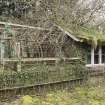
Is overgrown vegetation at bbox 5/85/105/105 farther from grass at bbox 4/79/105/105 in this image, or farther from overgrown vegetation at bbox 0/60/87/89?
overgrown vegetation at bbox 0/60/87/89

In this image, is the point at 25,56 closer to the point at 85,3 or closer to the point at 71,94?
the point at 71,94

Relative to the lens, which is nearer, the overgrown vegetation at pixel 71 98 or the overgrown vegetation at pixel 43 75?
the overgrown vegetation at pixel 71 98

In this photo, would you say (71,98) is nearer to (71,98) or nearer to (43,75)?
(71,98)

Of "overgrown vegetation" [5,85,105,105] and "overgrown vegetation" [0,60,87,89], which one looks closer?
"overgrown vegetation" [5,85,105,105]

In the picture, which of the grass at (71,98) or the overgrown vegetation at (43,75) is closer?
the grass at (71,98)

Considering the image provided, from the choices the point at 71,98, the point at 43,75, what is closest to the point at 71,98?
the point at 71,98

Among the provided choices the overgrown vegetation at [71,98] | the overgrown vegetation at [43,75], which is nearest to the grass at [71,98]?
the overgrown vegetation at [71,98]

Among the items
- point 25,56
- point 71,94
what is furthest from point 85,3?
point 71,94

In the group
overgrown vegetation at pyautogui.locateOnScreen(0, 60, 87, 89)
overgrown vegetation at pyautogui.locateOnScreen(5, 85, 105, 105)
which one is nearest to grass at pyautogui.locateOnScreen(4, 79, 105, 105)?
overgrown vegetation at pyautogui.locateOnScreen(5, 85, 105, 105)

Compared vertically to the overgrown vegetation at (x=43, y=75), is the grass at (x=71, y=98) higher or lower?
lower

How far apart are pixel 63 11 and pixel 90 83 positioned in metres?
5.01

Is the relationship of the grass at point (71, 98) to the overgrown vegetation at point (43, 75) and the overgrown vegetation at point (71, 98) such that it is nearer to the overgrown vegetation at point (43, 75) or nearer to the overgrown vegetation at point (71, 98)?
the overgrown vegetation at point (71, 98)

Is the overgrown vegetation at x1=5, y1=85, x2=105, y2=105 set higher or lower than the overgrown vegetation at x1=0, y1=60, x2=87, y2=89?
lower

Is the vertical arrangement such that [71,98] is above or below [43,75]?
below
